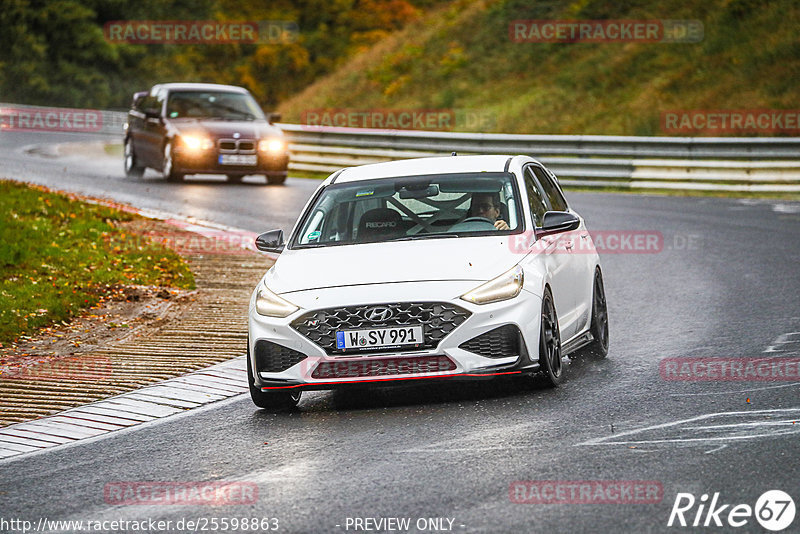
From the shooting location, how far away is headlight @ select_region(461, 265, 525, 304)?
8.69 m

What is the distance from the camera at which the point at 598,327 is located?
10.7 metres

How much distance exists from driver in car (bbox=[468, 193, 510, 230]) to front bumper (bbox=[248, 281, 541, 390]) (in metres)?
1.15

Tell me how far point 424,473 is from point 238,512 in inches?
40.3

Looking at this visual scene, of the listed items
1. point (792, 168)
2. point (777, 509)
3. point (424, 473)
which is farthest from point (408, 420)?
point (792, 168)

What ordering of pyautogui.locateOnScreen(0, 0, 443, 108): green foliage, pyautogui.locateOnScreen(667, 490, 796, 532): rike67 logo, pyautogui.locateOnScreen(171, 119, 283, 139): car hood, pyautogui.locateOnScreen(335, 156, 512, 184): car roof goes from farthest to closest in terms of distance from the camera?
1. pyautogui.locateOnScreen(0, 0, 443, 108): green foliage
2. pyautogui.locateOnScreen(171, 119, 283, 139): car hood
3. pyautogui.locateOnScreen(335, 156, 512, 184): car roof
4. pyautogui.locateOnScreen(667, 490, 796, 532): rike67 logo

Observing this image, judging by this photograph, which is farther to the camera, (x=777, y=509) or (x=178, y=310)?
(x=178, y=310)

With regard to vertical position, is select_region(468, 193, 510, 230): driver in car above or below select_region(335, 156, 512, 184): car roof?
below

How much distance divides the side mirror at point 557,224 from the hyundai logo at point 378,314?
153 cm

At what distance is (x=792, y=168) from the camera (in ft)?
78.6

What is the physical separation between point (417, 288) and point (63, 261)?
7518mm

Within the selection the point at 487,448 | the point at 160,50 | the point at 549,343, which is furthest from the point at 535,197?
the point at 160,50

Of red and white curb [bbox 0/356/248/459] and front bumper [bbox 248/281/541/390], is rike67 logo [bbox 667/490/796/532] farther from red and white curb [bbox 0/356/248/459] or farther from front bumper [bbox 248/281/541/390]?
red and white curb [bbox 0/356/248/459]

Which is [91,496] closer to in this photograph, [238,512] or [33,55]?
[238,512]

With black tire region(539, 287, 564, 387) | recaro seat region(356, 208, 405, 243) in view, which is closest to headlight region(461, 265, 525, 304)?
black tire region(539, 287, 564, 387)
